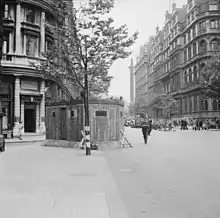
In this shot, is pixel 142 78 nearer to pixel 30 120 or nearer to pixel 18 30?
pixel 30 120

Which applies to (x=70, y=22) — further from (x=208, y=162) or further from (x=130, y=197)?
(x=130, y=197)

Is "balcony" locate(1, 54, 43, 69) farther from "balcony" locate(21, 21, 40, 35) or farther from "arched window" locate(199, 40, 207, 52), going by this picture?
"arched window" locate(199, 40, 207, 52)

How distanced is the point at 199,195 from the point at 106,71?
1034 centimetres

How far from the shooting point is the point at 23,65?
30.2 m

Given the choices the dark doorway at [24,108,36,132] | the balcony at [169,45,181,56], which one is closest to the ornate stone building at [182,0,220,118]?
the balcony at [169,45,181,56]

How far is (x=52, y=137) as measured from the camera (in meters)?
19.3

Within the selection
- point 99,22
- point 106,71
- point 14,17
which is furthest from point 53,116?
point 14,17

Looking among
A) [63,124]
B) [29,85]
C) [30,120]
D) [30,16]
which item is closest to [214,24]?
[30,16]

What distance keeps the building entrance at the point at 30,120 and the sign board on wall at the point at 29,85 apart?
224cm

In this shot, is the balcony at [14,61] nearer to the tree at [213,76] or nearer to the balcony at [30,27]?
the balcony at [30,27]

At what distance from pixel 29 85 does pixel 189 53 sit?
42563 mm

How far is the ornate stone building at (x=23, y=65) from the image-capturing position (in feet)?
98.4

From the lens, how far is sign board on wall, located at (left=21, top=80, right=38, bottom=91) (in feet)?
101

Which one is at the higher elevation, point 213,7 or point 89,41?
point 213,7
